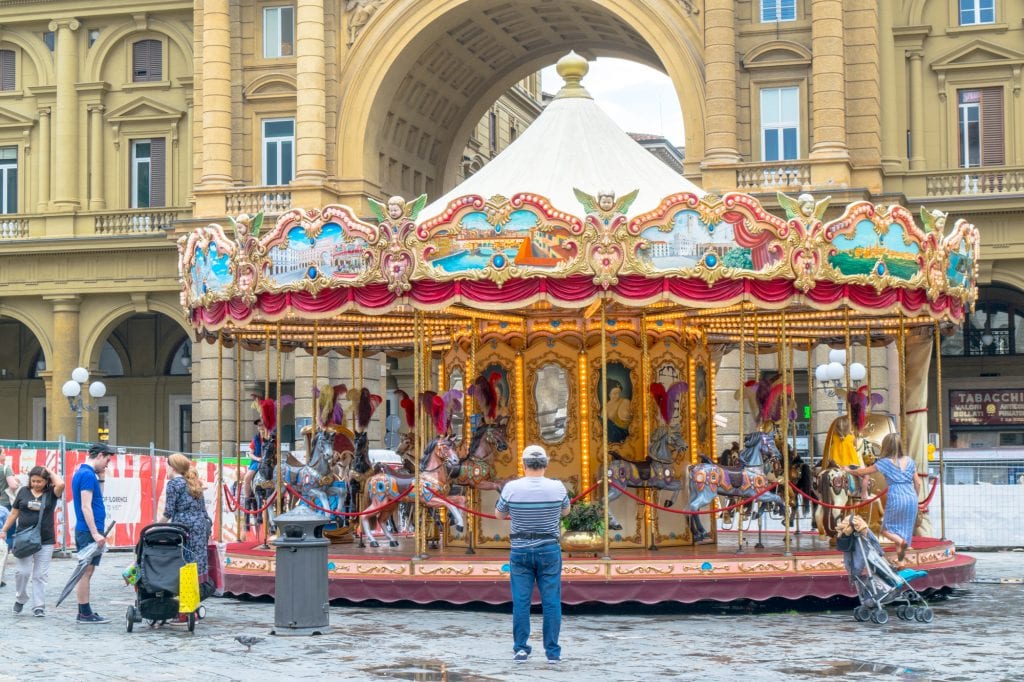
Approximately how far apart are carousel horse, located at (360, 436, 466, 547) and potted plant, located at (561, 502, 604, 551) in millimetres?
1384

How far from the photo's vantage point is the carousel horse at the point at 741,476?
19172mm

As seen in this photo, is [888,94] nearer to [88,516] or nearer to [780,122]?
[780,122]

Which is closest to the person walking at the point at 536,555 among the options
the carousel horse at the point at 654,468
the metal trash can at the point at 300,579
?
the metal trash can at the point at 300,579

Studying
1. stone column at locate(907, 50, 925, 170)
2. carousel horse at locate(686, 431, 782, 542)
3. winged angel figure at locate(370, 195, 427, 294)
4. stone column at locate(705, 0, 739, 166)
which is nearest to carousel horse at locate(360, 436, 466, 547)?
winged angel figure at locate(370, 195, 427, 294)

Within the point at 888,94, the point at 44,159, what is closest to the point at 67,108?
the point at 44,159

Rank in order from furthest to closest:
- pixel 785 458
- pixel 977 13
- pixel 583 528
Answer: pixel 977 13 → pixel 583 528 → pixel 785 458

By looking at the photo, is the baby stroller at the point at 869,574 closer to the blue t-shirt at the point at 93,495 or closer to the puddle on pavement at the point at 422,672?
the puddle on pavement at the point at 422,672

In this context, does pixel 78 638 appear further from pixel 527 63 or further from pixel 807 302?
pixel 527 63

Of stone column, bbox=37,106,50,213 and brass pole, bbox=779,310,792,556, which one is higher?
stone column, bbox=37,106,50,213

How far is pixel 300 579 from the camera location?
15.2 m

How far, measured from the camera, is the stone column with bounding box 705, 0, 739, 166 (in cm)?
3844

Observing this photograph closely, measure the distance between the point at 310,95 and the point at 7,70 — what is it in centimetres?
1098

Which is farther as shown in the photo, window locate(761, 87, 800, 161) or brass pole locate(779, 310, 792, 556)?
window locate(761, 87, 800, 161)

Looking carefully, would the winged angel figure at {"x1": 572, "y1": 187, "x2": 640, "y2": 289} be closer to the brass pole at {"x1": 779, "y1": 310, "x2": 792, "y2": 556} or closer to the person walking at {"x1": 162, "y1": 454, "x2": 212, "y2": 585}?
the brass pole at {"x1": 779, "y1": 310, "x2": 792, "y2": 556}
